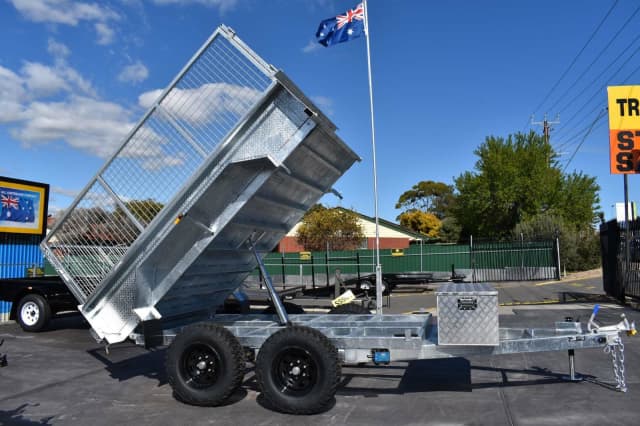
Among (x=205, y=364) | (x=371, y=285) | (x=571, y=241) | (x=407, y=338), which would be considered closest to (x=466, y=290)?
(x=407, y=338)

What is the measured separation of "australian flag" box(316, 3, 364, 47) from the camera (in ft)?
48.6

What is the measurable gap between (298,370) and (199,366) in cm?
118

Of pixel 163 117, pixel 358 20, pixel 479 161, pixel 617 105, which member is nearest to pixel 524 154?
pixel 479 161

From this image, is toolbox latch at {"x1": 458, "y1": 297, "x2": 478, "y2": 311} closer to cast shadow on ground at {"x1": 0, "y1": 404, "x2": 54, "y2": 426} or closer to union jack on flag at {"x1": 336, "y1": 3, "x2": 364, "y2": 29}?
cast shadow on ground at {"x1": 0, "y1": 404, "x2": 54, "y2": 426}

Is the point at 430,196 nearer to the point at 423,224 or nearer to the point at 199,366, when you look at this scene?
the point at 423,224

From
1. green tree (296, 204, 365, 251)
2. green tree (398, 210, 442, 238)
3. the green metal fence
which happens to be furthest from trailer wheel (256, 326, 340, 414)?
green tree (398, 210, 442, 238)

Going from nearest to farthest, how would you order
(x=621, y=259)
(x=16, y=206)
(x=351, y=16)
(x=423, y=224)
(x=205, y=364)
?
(x=205, y=364), (x=351, y=16), (x=16, y=206), (x=621, y=259), (x=423, y=224)

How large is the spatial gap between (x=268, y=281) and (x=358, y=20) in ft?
33.7

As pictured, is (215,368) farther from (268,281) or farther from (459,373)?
(459,373)

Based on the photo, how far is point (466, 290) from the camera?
5.71 m

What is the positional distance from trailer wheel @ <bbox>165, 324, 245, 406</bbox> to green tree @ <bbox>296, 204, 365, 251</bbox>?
35733 millimetres

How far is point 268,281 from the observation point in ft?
22.1

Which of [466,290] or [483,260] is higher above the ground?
[466,290]

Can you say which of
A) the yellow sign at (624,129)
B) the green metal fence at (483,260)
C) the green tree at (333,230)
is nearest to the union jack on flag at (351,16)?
the yellow sign at (624,129)
